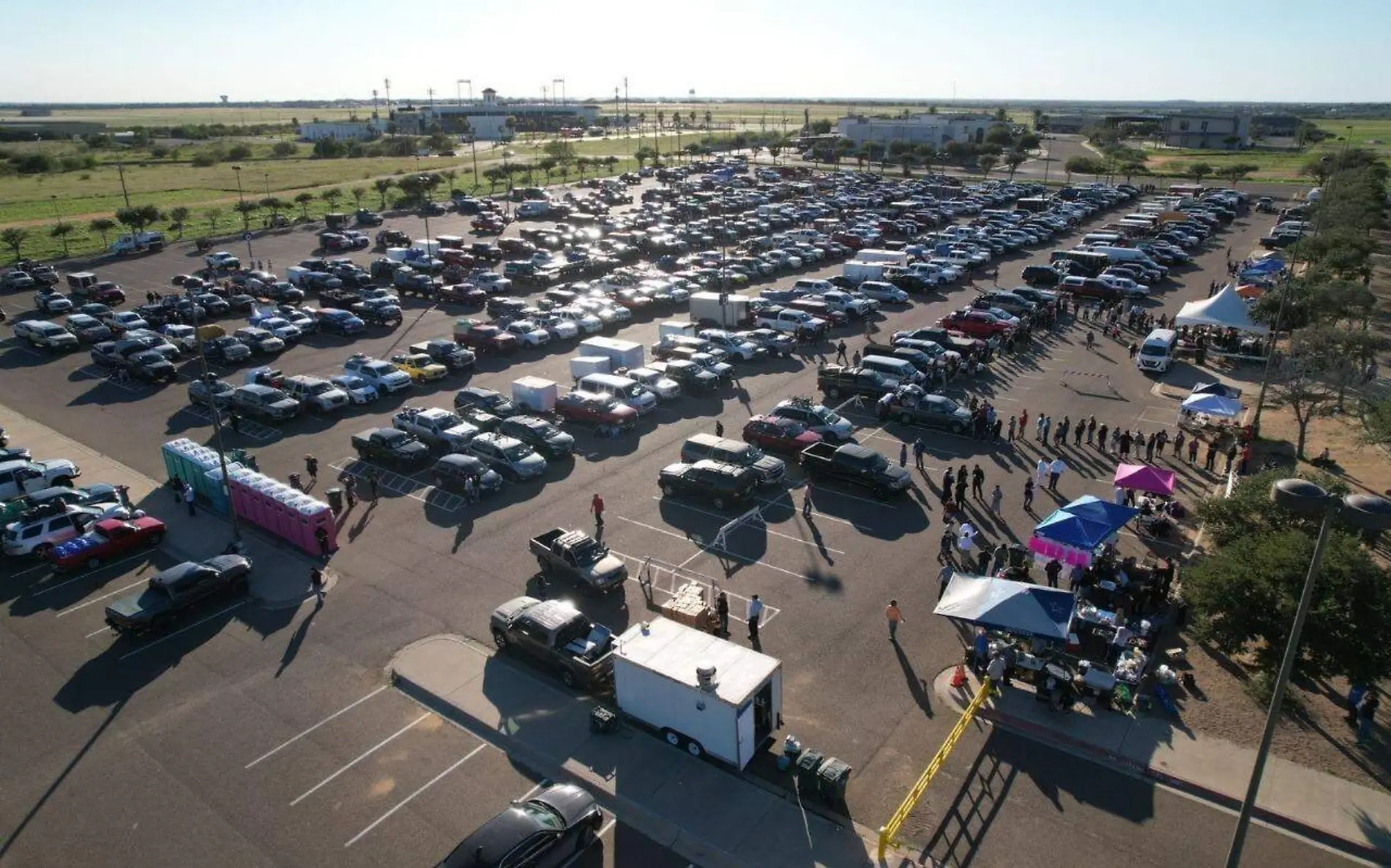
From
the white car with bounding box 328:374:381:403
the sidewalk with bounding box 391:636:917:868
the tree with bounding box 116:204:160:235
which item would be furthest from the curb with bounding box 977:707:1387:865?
the tree with bounding box 116:204:160:235

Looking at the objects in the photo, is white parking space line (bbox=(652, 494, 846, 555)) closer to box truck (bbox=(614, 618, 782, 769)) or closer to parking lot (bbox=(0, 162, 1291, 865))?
parking lot (bbox=(0, 162, 1291, 865))

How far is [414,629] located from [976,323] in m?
34.5

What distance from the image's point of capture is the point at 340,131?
19050 cm

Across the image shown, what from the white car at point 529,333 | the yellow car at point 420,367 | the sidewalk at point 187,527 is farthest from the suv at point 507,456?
the white car at point 529,333

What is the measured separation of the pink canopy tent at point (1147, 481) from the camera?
2497 cm

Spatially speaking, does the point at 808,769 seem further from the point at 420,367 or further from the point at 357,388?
the point at 420,367

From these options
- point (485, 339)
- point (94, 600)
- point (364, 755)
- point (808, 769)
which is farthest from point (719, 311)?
point (808, 769)

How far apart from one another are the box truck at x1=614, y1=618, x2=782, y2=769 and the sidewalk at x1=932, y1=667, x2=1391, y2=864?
4.54 metres

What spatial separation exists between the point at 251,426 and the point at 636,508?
18.3 meters

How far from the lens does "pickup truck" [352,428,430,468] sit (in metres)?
30.3

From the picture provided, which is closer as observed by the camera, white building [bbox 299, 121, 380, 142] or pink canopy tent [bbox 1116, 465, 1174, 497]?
pink canopy tent [bbox 1116, 465, 1174, 497]

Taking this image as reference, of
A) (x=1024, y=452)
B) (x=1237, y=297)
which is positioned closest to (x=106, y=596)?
(x=1024, y=452)

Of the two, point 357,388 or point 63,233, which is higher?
point 63,233

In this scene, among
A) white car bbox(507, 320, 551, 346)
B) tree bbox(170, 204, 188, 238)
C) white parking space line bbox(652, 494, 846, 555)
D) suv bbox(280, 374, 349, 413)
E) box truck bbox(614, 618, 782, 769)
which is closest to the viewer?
box truck bbox(614, 618, 782, 769)
